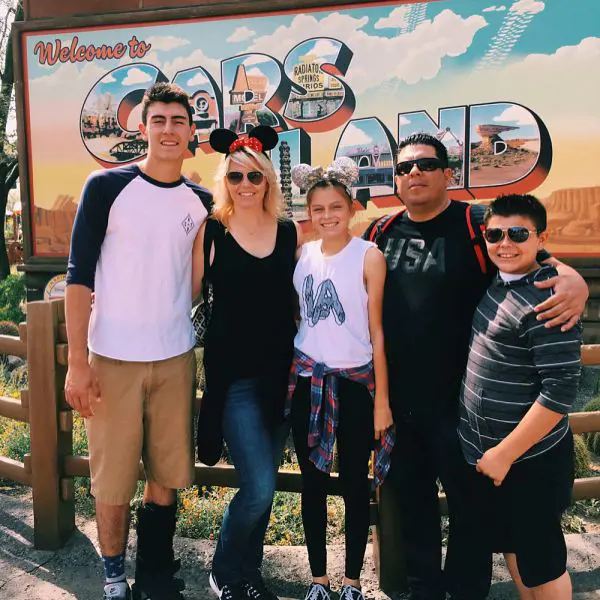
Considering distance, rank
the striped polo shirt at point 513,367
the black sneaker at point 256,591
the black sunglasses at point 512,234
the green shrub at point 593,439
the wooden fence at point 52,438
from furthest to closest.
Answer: the green shrub at point 593,439 → the wooden fence at point 52,438 → the black sneaker at point 256,591 → the black sunglasses at point 512,234 → the striped polo shirt at point 513,367

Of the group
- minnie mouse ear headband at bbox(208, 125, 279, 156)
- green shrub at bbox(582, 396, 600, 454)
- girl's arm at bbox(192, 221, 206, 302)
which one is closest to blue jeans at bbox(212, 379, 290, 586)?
girl's arm at bbox(192, 221, 206, 302)

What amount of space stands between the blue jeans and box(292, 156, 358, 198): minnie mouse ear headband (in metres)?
0.85

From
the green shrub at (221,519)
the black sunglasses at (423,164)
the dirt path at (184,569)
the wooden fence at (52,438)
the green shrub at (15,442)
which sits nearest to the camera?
the black sunglasses at (423,164)

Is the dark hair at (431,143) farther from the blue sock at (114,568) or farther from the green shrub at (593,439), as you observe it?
the green shrub at (593,439)

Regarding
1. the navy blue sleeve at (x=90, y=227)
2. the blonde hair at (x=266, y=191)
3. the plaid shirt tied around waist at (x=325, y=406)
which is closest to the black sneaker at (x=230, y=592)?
the plaid shirt tied around waist at (x=325, y=406)

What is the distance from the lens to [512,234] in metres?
1.88

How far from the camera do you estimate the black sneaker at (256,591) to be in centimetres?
235

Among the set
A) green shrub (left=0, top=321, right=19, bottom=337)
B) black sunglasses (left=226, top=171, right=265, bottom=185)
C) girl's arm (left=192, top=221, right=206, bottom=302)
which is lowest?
green shrub (left=0, top=321, right=19, bottom=337)

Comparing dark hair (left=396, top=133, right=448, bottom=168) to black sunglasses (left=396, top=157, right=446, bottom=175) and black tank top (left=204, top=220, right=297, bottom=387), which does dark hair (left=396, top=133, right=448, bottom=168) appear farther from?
black tank top (left=204, top=220, right=297, bottom=387)

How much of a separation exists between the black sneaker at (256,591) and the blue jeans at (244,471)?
0.07 metres

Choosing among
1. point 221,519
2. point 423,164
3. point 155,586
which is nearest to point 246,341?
point 423,164

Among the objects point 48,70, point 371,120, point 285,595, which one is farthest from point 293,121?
point 285,595

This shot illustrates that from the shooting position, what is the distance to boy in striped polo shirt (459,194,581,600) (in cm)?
175

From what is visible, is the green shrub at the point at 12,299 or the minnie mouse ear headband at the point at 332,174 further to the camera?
the green shrub at the point at 12,299
